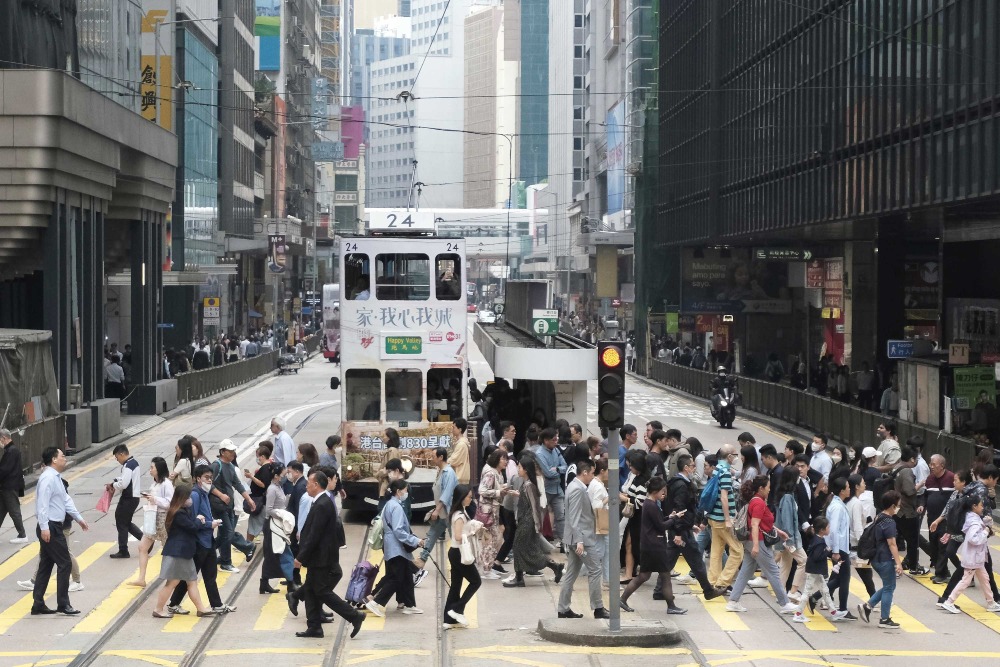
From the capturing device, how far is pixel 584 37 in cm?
15175

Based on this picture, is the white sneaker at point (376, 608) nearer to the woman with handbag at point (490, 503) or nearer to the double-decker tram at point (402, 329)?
the woman with handbag at point (490, 503)

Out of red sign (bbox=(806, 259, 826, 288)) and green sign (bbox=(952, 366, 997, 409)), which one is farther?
red sign (bbox=(806, 259, 826, 288))

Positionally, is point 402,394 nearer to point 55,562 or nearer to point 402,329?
point 402,329

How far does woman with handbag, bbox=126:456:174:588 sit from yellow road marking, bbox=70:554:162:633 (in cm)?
19

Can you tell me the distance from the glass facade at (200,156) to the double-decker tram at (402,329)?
4492 centimetres

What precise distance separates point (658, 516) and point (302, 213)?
113 m

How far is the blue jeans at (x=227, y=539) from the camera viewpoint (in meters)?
16.5

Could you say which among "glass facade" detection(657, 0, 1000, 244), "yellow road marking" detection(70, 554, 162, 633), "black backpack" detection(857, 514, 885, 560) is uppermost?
"glass facade" detection(657, 0, 1000, 244)

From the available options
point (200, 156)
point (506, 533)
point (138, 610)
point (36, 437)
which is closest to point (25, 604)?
point (138, 610)

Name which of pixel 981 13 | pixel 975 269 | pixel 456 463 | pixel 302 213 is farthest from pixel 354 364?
pixel 302 213

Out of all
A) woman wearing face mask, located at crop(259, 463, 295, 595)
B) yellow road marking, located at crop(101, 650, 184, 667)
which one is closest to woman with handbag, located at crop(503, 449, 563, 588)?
woman wearing face mask, located at crop(259, 463, 295, 595)

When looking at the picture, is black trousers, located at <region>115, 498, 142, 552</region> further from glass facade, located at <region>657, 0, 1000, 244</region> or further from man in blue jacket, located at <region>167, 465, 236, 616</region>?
glass facade, located at <region>657, 0, 1000, 244</region>

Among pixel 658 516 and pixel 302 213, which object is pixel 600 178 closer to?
pixel 302 213

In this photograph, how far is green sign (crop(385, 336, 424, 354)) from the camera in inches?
860
